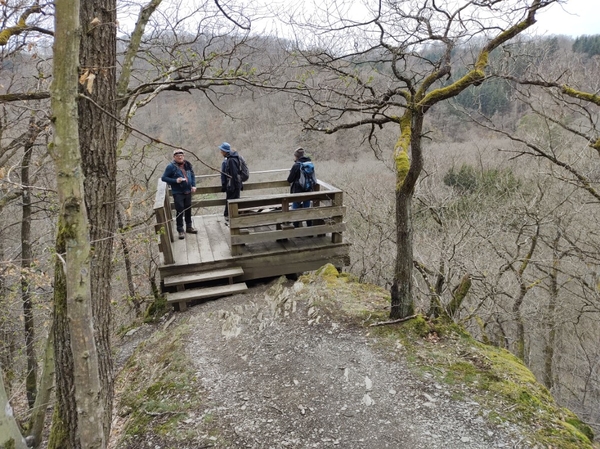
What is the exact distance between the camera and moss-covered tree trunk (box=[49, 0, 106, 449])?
1894 mm

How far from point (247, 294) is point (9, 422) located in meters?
4.50

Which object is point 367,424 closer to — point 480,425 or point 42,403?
point 480,425

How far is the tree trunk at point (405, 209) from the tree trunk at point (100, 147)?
3.06 m

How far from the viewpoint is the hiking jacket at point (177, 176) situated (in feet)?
22.4

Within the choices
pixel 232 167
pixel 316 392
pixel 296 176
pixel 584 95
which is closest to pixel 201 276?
pixel 232 167

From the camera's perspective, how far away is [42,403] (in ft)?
11.2

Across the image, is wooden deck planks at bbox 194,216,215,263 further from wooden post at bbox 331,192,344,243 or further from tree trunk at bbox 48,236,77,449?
tree trunk at bbox 48,236,77,449

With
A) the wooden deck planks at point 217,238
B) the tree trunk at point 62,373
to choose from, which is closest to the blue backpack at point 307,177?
the wooden deck planks at point 217,238

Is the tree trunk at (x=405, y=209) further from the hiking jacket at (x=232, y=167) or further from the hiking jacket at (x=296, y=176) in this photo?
the hiking jacket at (x=232, y=167)

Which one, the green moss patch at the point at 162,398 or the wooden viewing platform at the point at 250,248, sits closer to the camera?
the green moss patch at the point at 162,398

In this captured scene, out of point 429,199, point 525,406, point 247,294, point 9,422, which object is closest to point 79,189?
point 9,422

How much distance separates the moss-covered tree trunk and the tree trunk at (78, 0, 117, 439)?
83cm

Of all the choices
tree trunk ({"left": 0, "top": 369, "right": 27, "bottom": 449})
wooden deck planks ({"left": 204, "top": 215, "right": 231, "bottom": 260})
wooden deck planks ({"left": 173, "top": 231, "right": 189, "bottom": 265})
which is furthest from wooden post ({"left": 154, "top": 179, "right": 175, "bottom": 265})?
tree trunk ({"left": 0, "top": 369, "right": 27, "bottom": 449})

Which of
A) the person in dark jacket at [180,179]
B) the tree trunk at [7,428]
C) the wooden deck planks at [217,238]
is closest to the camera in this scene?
the tree trunk at [7,428]
